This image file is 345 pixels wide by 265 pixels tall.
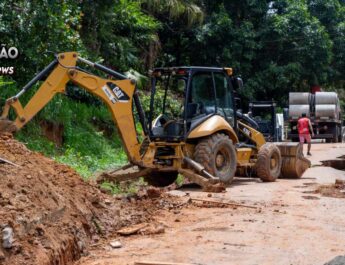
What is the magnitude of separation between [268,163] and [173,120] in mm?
3049

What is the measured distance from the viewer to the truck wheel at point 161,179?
1323 cm

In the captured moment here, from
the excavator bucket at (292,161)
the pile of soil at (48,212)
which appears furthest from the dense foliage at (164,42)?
the pile of soil at (48,212)

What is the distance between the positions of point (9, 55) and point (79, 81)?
406 cm

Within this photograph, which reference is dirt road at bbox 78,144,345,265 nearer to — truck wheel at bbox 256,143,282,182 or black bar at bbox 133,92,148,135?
black bar at bbox 133,92,148,135

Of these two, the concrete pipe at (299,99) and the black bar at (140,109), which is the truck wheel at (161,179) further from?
the concrete pipe at (299,99)

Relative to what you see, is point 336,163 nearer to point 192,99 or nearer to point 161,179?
point 161,179

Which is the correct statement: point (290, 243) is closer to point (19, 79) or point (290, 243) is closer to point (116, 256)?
point (116, 256)

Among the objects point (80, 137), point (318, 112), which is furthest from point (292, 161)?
point (318, 112)

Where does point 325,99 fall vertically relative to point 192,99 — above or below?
above

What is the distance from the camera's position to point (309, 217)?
362 inches

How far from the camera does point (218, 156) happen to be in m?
12.9

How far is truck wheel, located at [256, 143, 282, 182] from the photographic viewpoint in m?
14.4

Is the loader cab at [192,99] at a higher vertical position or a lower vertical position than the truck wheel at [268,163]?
higher

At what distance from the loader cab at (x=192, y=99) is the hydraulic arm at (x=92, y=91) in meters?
0.61
